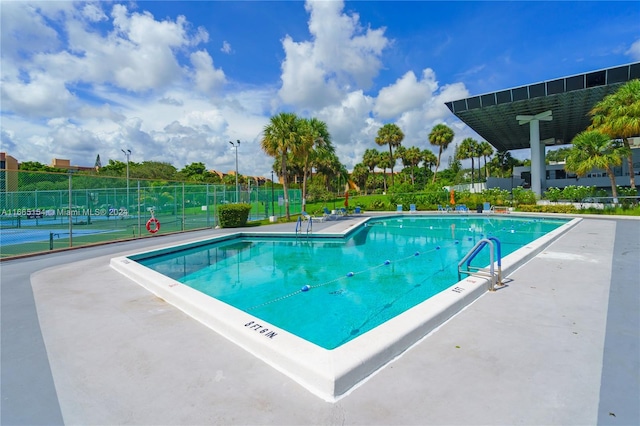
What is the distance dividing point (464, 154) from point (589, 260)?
4482cm

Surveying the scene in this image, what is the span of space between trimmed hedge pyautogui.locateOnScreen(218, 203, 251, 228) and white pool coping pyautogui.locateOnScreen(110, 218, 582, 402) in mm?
11484

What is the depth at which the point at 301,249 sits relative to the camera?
1120 cm

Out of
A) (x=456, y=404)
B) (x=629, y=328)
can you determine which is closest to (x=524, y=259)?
(x=629, y=328)

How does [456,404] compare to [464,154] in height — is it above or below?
below

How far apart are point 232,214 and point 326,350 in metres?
14.1

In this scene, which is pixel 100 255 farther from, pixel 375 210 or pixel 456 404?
pixel 375 210

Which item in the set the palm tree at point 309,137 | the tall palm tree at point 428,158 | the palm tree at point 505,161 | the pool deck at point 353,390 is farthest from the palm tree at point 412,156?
the pool deck at point 353,390

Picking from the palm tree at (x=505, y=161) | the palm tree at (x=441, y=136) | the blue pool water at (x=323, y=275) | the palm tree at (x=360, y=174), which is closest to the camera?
the blue pool water at (x=323, y=275)

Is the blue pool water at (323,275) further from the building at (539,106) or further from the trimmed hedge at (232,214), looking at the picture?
the building at (539,106)

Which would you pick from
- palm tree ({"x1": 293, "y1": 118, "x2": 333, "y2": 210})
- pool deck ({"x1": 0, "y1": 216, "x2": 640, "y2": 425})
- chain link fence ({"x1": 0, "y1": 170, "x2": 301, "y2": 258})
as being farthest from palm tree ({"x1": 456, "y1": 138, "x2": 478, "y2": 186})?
pool deck ({"x1": 0, "y1": 216, "x2": 640, "y2": 425})

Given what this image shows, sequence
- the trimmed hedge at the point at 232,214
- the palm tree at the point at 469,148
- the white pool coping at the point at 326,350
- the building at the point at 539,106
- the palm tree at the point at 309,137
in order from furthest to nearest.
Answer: the palm tree at the point at 469,148 < the building at the point at 539,106 < the palm tree at the point at 309,137 < the trimmed hedge at the point at 232,214 < the white pool coping at the point at 326,350

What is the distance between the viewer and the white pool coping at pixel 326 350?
2395mm

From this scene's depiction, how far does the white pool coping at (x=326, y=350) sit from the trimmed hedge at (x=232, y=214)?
37.7ft

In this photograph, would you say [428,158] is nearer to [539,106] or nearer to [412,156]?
[412,156]
